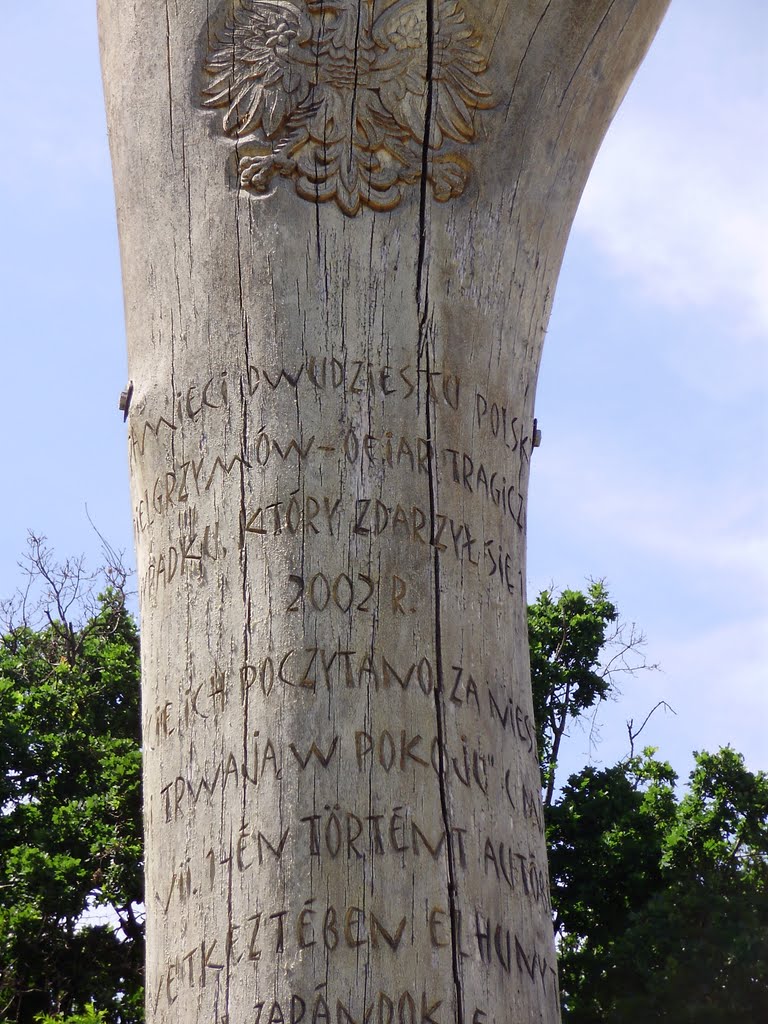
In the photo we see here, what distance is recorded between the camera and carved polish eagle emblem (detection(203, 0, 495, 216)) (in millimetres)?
2459

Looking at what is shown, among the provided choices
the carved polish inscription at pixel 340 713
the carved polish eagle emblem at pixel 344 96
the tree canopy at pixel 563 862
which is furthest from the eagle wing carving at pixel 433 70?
the tree canopy at pixel 563 862

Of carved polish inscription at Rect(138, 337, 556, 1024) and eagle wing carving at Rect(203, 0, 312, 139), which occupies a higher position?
eagle wing carving at Rect(203, 0, 312, 139)

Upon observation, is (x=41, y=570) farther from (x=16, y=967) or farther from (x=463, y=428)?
(x=463, y=428)

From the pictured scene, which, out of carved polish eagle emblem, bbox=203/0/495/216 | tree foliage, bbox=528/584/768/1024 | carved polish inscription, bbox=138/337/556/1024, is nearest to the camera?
carved polish inscription, bbox=138/337/556/1024

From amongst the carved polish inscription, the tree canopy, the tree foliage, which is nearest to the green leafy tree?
the tree canopy

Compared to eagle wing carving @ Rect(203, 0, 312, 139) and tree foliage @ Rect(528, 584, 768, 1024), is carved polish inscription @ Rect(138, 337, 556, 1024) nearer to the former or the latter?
eagle wing carving @ Rect(203, 0, 312, 139)

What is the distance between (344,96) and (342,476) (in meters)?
0.78

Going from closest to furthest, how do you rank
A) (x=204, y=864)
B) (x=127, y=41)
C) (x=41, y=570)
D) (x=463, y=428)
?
1. (x=204, y=864)
2. (x=463, y=428)
3. (x=127, y=41)
4. (x=41, y=570)

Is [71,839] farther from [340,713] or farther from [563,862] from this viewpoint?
[340,713]

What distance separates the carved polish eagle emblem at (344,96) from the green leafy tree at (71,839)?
22.4 ft

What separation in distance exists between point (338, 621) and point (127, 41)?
4.34 feet

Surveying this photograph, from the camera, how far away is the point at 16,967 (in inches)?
Result: 340

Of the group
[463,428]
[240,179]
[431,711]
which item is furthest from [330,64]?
[431,711]

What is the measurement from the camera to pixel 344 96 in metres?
2.49
